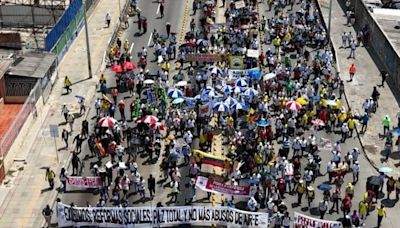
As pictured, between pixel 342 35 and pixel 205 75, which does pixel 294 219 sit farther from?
pixel 342 35

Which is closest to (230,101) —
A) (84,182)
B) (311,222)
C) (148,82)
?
(148,82)

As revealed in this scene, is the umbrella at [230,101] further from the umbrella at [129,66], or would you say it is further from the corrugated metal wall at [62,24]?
the corrugated metal wall at [62,24]

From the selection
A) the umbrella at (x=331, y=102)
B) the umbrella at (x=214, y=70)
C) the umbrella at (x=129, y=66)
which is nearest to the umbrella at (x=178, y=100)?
the umbrella at (x=214, y=70)

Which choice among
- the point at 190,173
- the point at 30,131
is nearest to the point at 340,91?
the point at 190,173

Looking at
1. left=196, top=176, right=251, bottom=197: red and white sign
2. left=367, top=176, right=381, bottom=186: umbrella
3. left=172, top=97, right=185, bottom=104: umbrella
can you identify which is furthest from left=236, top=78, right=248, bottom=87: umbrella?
left=367, top=176, right=381, bottom=186: umbrella

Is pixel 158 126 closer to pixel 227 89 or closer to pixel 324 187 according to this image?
pixel 227 89

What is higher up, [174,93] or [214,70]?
[214,70]
